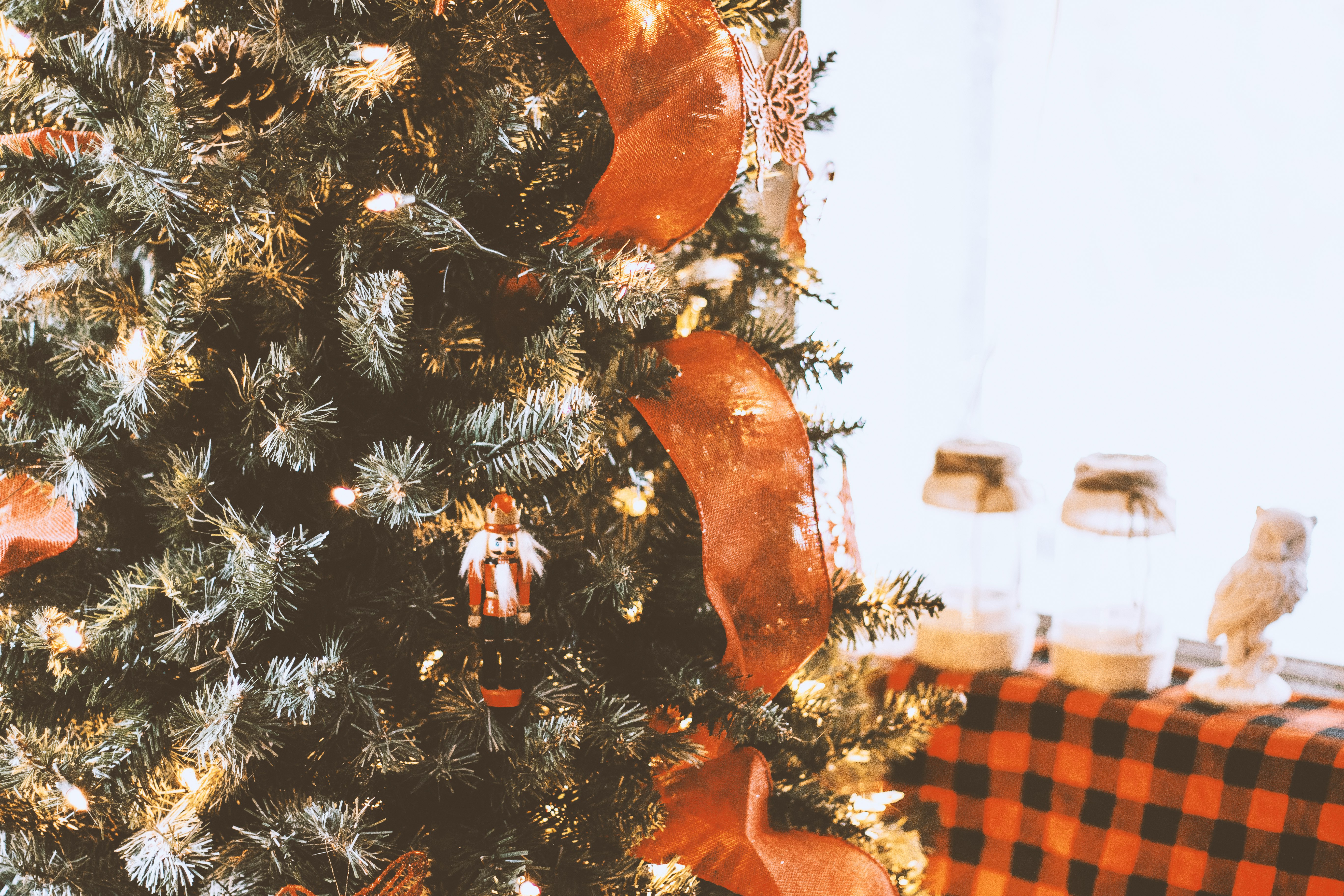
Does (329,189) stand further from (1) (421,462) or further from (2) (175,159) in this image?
(1) (421,462)

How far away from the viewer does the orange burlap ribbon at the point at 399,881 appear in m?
0.58

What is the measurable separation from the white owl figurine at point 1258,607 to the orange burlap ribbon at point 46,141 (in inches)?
46.7

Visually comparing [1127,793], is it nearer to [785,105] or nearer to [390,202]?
[785,105]

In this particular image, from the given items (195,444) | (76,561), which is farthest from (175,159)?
(76,561)

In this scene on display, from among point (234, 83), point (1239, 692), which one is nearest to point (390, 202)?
point (234, 83)

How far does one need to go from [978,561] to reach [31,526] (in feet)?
3.44

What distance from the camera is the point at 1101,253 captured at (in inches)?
46.5

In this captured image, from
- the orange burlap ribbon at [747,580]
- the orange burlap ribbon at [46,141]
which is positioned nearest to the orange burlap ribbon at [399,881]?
the orange burlap ribbon at [747,580]

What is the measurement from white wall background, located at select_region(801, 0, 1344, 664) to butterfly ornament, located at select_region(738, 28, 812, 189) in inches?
8.6

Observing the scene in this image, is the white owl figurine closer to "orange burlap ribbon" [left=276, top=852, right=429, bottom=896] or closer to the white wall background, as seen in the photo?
the white wall background

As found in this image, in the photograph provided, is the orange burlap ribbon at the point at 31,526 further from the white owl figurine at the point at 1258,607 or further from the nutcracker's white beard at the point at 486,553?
the white owl figurine at the point at 1258,607

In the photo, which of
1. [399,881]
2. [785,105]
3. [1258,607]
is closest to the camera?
[399,881]

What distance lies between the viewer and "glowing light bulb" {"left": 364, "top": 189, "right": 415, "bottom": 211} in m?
0.60

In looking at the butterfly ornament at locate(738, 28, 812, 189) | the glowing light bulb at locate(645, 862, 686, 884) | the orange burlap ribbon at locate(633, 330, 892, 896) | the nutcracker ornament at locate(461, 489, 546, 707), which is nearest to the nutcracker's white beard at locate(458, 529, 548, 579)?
the nutcracker ornament at locate(461, 489, 546, 707)
